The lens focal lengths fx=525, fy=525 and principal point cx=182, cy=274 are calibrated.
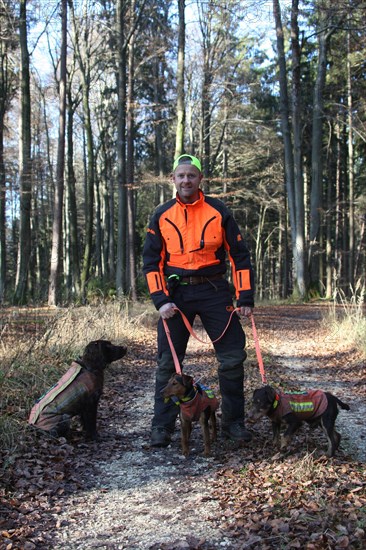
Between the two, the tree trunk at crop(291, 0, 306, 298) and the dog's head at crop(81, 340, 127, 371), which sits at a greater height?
the tree trunk at crop(291, 0, 306, 298)

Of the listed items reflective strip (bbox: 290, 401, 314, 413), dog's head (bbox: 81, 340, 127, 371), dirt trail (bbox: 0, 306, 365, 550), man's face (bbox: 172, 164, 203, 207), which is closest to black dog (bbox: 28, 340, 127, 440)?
dog's head (bbox: 81, 340, 127, 371)

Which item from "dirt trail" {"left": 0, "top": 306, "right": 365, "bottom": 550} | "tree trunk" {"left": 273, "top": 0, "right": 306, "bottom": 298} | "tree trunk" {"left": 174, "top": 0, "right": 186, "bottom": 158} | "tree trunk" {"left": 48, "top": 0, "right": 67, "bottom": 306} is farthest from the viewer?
"tree trunk" {"left": 273, "top": 0, "right": 306, "bottom": 298}

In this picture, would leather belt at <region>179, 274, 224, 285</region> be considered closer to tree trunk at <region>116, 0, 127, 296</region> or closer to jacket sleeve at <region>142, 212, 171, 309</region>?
jacket sleeve at <region>142, 212, 171, 309</region>

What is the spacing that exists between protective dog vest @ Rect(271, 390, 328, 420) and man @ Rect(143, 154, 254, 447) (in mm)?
585

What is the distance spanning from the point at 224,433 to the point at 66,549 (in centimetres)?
210

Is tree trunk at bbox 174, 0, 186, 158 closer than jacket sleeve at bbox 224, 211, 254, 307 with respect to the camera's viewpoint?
No

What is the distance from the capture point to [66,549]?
310 cm

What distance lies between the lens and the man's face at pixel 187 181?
15.2 feet

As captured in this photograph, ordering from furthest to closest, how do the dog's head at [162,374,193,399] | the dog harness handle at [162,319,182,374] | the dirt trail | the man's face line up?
the dog harness handle at [162,319,182,374], the man's face, the dog's head at [162,374,193,399], the dirt trail

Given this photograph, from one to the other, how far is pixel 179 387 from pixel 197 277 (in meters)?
1.00

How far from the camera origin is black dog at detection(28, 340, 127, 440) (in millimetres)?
4820

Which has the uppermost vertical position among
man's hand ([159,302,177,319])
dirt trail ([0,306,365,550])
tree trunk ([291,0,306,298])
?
tree trunk ([291,0,306,298])

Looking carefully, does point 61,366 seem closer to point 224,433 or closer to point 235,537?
point 224,433

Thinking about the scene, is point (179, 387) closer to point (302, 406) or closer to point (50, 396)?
point (302, 406)
